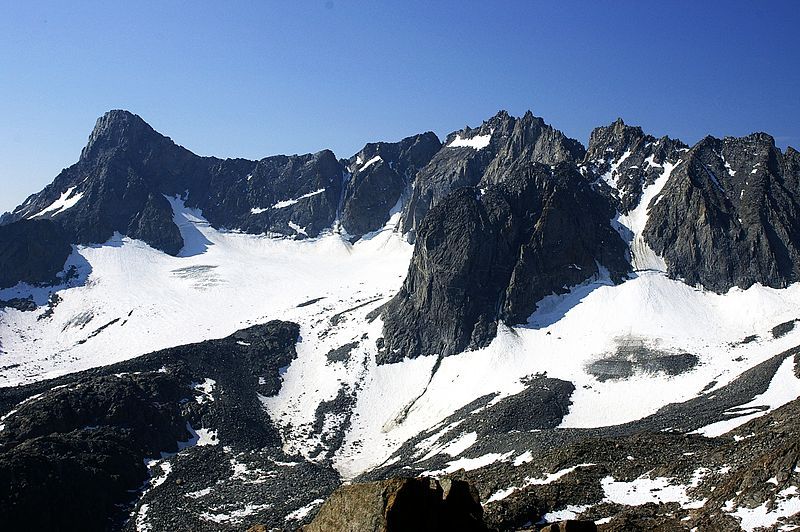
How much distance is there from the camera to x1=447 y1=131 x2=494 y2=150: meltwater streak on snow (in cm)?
17850

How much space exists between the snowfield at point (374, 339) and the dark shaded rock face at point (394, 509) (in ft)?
117

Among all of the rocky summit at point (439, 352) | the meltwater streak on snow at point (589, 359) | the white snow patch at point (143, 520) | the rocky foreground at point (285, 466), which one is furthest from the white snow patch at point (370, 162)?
the white snow patch at point (143, 520)

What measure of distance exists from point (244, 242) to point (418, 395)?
10694cm

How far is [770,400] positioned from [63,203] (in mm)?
184547

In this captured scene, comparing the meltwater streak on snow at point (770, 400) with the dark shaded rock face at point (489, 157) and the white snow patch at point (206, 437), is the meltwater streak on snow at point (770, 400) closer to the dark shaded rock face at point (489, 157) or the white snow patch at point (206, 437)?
the white snow patch at point (206, 437)

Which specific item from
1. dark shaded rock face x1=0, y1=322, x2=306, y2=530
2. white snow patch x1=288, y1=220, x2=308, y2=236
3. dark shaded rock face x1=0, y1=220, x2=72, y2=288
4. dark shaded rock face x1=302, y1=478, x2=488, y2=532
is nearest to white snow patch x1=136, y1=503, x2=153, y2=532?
dark shaded rock face x1=0, y1=322, x2=306, y2=530

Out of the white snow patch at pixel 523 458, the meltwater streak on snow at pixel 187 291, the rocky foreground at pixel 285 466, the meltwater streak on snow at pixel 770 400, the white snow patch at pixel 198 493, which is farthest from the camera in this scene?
the meltwater streak on snow at pixel 187 291

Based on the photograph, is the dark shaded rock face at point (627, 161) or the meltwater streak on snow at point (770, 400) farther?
the dark shaded rock face at point (627, 161)

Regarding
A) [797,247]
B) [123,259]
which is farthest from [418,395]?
[123,259]

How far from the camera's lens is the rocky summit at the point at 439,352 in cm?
3794

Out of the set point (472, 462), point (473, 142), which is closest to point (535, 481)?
point (472, 462)

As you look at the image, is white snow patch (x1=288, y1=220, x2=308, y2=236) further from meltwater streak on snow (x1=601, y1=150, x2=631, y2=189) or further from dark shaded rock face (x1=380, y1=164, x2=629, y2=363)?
meltwater streak on snow (x1=601, y1=150, x2=631, y2=189)

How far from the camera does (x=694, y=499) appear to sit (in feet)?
104

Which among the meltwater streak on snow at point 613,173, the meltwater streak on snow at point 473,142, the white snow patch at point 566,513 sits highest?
the meltwater streak on snow at point 473,142
